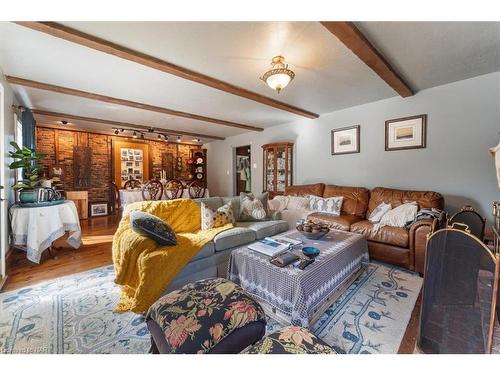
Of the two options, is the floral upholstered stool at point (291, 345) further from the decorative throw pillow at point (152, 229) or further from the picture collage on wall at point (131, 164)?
the picture collage on wall at point (131, 164)

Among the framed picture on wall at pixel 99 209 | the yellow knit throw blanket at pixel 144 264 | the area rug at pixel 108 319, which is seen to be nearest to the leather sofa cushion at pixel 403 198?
the area rug at pixel 108 319

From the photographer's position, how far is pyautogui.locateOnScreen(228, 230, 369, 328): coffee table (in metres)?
1.40

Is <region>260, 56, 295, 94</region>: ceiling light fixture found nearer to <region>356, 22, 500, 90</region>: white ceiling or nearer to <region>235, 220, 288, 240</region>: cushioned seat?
<region>356, 22, 500, 90</region>: white ceiling

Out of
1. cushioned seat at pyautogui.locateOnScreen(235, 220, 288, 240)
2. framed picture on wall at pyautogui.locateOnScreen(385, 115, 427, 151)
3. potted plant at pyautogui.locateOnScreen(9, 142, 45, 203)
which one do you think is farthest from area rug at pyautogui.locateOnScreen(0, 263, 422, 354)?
framed picture on wall at pyautogui.locateOnScreen(385, 115, 427, 151)

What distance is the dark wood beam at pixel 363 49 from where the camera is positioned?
63.3 inches

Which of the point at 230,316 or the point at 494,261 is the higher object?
the point at 494,261

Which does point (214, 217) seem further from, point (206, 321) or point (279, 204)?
point (279, 204)

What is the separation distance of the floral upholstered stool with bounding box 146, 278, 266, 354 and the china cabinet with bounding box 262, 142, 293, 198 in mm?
→ 3848

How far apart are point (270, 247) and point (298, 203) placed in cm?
213

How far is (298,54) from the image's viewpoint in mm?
2123

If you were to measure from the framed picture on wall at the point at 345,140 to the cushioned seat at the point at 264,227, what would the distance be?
204 cm
